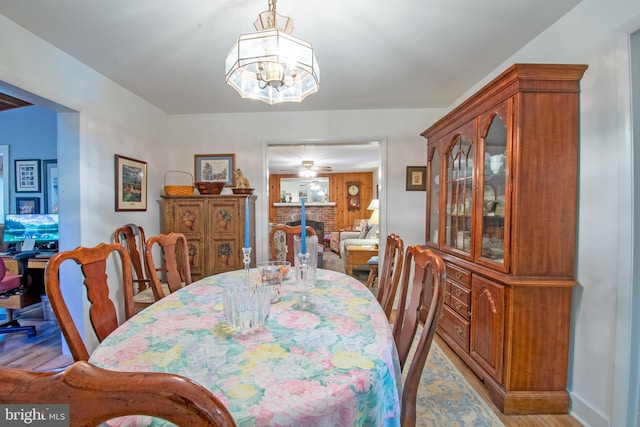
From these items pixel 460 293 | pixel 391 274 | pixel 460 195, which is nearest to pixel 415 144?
pixel 460 195

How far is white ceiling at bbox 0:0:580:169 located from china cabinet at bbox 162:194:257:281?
3.58 feet

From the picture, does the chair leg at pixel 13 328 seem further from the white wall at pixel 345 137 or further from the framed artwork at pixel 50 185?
the white wall at pixel 345 137

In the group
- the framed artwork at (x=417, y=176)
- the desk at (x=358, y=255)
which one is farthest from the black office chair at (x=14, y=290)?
the framed artwork at (x=417, y=176)

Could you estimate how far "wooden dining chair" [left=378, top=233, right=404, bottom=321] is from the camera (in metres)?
1.56

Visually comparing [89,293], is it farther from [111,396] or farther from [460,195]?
[460,195]

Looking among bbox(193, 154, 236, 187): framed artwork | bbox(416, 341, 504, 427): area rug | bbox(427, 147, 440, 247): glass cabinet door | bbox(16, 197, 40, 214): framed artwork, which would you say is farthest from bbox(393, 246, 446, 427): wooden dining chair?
bbox(16, 197, 40, 214): framed artwork

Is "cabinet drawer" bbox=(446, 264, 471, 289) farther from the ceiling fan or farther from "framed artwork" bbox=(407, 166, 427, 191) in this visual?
the ceiling fan

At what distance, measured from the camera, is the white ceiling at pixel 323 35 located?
5.39 feet

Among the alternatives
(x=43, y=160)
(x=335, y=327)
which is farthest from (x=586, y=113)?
(x=43, y=160)

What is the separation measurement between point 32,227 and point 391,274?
3.83 m

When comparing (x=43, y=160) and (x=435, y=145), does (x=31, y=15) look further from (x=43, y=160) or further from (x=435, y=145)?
(x=435, y=145)

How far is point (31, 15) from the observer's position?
1726 millimetres

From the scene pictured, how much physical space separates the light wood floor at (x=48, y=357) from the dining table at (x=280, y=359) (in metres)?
1.22

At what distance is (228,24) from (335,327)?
1.80 meters
